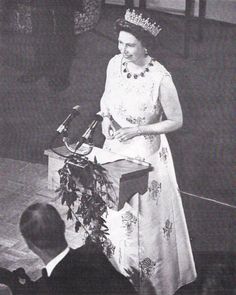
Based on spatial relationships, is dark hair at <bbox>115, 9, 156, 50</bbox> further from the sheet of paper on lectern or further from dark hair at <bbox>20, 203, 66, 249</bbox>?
dark hair at <bbox>20, 203, 66, 249</bbox>

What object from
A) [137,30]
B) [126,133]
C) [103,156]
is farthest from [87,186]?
[137,30]

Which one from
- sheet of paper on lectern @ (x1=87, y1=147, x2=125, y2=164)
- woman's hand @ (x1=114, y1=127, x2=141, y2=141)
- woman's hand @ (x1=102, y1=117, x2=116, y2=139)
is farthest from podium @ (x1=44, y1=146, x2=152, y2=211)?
woman's hand @ (x1=102, y1=117, x2=116, y2=139)

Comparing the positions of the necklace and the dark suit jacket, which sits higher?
the necklace

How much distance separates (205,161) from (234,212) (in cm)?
67

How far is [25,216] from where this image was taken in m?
3.25

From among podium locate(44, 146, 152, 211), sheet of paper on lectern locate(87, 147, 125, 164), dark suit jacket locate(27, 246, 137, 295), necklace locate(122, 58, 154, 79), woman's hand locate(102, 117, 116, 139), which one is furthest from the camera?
woman's hand locate(102, 117, 116, 139)

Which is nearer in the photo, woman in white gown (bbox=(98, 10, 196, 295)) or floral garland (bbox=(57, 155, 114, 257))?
floral garland (bbox=(57, 155, 114, 257))

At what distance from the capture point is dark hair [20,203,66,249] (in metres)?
3.15

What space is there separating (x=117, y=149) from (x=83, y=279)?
1193 mm

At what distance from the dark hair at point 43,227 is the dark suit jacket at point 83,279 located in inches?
4.4

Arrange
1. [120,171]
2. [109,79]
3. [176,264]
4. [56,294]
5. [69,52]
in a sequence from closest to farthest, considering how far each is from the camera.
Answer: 1. [56,294]
2. [120,171]
3. [109,79]
4. [176,264]
5. [69,52]

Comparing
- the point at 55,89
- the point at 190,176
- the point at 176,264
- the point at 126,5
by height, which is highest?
the point at 126,5

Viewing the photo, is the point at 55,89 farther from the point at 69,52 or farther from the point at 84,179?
the point at 84,179

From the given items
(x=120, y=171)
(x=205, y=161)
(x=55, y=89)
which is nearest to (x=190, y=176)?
(x=205, y=161)
